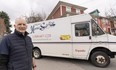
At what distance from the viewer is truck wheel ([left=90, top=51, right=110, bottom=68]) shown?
25.0ft

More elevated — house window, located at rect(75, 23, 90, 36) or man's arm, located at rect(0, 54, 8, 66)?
house window, located at rect(75, 23, 90, 36)

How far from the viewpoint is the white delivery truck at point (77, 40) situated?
7695 mm

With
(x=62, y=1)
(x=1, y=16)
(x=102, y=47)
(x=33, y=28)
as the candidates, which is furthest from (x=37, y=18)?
(x=102, y=47)

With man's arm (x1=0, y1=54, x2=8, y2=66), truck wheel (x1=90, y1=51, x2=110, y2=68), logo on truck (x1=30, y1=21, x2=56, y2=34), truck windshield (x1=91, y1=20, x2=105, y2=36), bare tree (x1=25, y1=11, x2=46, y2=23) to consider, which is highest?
bare tree (x1=25, y1=11, x2=46, y2=23)

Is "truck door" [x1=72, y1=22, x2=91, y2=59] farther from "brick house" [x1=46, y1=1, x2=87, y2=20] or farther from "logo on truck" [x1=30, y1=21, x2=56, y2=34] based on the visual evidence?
"brick house" [x1=46, y1=1, x2=87, y2=20]

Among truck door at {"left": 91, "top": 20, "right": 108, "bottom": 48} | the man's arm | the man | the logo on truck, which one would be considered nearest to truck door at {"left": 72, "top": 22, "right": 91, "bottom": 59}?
truck door at {"left": 91, "top": 20, "right": 108, "bottom": 48}

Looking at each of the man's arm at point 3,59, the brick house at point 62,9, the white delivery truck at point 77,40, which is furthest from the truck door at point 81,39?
the brick house at point 62,9

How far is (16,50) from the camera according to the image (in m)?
2.81

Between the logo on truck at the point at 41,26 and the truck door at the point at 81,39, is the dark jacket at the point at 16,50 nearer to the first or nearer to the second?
the truck door at the point at 81,39

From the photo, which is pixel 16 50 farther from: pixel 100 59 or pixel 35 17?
pixel 35 17

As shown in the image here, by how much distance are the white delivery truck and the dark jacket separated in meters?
5.46

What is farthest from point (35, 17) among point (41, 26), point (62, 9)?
point (41, 26)

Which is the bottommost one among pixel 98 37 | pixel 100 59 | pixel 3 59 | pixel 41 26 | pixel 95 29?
pixel 100 59

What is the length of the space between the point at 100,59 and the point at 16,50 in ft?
19.0
